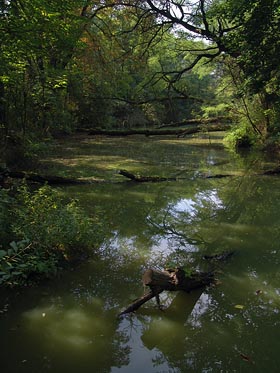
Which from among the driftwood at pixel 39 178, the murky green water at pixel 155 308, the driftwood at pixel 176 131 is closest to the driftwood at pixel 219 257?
the murky green water at pixel 155 308

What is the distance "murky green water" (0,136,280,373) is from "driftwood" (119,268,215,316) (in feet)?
0.36

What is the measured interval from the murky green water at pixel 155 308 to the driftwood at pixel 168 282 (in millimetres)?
111

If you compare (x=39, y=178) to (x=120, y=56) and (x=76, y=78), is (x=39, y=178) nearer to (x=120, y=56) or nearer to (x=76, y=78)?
(x=120, y=56)

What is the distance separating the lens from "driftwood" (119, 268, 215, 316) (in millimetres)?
3985

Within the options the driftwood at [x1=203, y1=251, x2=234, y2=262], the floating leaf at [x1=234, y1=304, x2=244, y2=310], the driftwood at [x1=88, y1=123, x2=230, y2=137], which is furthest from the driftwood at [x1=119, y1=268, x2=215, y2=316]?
the driftwood at [x1=88, y1=123, x2=230, y2=137]

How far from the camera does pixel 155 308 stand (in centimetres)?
412

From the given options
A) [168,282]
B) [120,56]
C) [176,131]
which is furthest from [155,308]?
[176,131]

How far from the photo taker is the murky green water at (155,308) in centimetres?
332

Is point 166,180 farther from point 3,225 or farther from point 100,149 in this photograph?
point 100,149

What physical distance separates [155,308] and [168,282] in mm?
313

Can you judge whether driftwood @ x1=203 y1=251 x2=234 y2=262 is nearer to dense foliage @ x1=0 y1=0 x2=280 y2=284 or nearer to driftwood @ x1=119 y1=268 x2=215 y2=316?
driftwood @ x1=119 y1=268 x2=215 y2=316

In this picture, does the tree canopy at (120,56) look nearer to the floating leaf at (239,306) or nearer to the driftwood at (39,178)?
the driftwood at (39,178)

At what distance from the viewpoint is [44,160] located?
45.2ft

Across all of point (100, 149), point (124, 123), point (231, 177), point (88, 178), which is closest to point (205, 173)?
point (231, 177)
